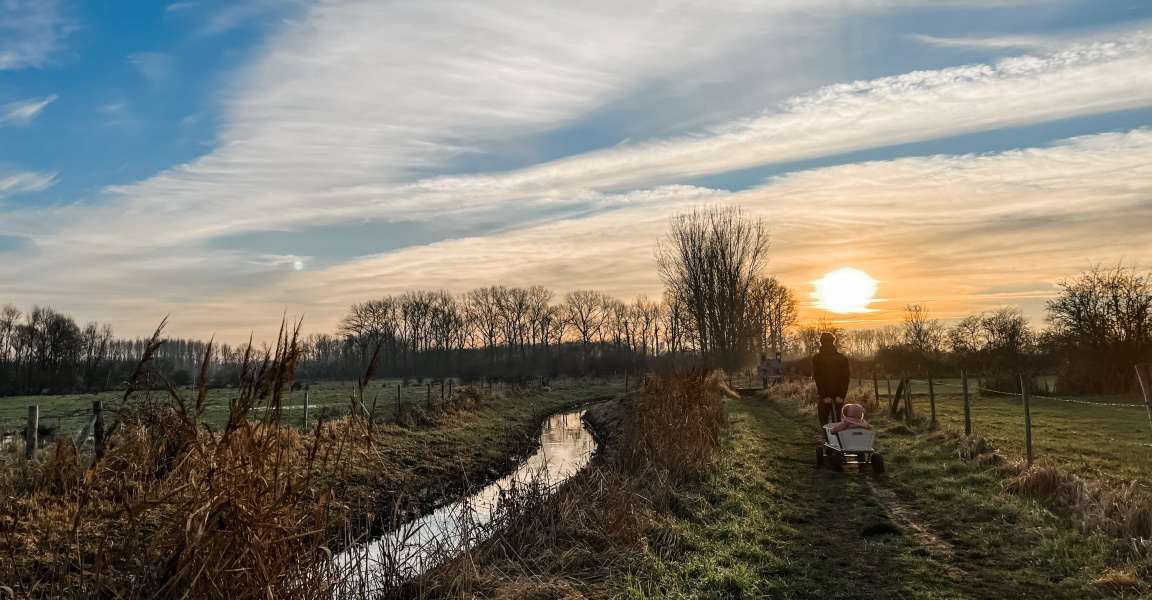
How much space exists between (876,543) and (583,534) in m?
2.69

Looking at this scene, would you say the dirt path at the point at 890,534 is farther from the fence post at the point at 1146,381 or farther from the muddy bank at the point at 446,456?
the muddy bank at the point at 446,456

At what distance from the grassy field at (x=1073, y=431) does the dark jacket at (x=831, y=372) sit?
8.26 ft

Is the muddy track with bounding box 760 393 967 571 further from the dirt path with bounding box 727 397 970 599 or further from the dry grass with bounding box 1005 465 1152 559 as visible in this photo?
the dry grass with bounding box 1005 465 1152 559

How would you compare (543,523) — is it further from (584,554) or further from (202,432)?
(202,432)

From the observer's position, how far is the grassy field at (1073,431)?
10.8m

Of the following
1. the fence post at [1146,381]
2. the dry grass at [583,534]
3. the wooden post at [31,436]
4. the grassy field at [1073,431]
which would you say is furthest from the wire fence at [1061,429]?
the wooden post at [31,436]

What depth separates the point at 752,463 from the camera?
1117 centimetres

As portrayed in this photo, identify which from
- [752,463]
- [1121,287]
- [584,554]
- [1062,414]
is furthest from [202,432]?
[1121,287]

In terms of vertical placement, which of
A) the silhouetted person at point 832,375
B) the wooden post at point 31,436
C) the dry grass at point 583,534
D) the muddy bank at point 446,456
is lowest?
the muddy bank at point 446,456

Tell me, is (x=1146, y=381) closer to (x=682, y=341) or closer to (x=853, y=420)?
(x=853, y=420)

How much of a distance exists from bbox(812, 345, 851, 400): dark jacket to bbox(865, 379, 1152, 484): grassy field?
252cm

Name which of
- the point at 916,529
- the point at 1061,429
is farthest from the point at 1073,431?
the point at 916,529

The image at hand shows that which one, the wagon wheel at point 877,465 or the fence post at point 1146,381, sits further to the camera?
the wagon wheel at point 877,465

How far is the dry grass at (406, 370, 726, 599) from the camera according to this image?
5336 mm
